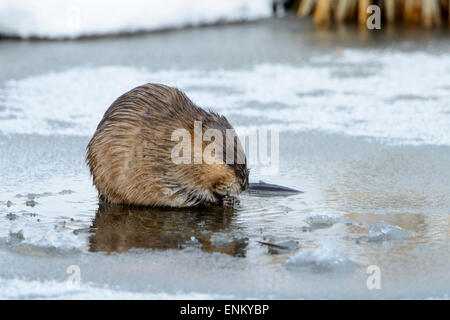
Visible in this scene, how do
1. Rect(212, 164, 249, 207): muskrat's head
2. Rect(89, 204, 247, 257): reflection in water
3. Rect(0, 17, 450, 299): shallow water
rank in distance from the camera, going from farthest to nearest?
Rect(212, 164, 249, 207): muskrat's head
Rect(89, 204, 247, 257): reflection in water
Rect(0, 17, 450, 299): shallow water

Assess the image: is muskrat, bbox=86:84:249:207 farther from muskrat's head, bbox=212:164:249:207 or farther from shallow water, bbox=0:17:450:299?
shallow water, bbox=0:17:450:299

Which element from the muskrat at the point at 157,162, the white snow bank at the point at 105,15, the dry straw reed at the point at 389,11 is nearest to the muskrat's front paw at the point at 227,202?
the muskrat at the point at 157,162

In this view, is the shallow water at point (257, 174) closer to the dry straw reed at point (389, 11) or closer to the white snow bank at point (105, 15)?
the white snow bank at point (105, 15)

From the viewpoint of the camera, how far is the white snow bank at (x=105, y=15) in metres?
9.32

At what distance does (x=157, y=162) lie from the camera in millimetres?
4520

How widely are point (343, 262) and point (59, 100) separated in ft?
13.6

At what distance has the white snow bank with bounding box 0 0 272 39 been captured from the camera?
9320 millimetres

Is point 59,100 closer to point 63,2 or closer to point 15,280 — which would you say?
point 63,2

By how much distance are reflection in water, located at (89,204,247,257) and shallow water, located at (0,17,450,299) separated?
0.01m

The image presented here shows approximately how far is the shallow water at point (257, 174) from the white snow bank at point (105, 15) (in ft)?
0.70

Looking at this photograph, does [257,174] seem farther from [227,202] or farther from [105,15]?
[105,15]

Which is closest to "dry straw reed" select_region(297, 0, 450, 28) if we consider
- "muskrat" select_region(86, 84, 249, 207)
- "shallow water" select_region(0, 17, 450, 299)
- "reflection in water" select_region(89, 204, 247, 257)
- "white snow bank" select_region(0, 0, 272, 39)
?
"shallow water" select_region(0, 17, 450, 299)

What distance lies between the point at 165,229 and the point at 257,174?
117cm

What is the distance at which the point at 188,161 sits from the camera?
4465mm
